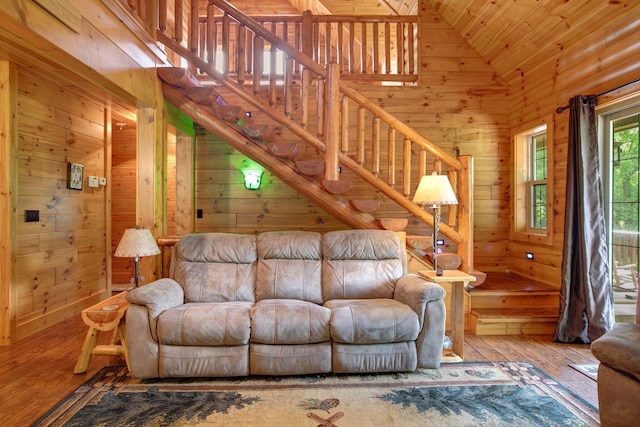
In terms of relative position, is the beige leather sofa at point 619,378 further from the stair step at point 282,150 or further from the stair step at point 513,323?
the stair step at point 282,150

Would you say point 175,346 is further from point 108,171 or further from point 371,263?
point 108,171

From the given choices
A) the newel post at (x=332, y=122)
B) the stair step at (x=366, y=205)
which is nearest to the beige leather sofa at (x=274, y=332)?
the stair step at (x=366, y=205)

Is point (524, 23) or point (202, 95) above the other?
point (524, 23)

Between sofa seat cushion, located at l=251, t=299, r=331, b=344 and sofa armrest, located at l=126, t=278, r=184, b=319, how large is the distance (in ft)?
2.09

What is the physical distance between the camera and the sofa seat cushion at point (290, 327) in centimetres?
245

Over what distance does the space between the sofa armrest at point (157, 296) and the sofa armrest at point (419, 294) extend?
67.9 inches

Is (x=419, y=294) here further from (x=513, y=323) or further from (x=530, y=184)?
(x=530, y=184)

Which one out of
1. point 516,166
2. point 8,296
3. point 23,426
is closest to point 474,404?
point 23,426

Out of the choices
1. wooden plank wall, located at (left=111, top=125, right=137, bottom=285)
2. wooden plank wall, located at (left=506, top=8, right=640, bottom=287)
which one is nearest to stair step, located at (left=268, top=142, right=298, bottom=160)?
wooden plank wall, located at (left=506, top=8, right=640, bottom=287)

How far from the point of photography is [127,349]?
244cm

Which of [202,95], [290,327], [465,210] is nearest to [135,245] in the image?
[290,327]

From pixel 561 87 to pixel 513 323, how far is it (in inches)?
96.6

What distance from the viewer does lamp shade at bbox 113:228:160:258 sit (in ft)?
8.91

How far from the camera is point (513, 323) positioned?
3445 mm
